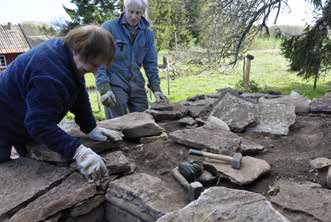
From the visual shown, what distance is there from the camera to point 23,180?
2074 mm

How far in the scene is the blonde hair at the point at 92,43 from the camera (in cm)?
179

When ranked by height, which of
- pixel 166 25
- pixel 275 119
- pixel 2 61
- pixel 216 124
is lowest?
pixel 2 61

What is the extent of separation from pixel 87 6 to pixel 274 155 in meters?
13.6

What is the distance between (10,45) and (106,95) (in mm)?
16152

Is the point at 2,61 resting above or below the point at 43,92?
below

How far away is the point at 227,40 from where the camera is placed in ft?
25.8

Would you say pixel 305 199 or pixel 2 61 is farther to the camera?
pixel 2 61

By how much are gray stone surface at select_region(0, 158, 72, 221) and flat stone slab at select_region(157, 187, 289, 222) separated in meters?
0.86

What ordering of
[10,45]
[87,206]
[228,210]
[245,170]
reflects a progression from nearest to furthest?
[228,210] → [87,206] → [245,170] → [10,45]

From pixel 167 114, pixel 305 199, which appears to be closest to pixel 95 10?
pixel 167 114

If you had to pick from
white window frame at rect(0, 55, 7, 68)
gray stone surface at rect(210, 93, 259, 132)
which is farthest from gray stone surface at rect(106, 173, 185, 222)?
white window frame at rect(0, 55, 7, 68)

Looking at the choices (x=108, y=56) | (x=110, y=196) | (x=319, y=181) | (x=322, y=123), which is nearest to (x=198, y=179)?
(x=110, y=196)

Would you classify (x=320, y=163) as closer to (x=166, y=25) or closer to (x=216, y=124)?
(x=216, y=124)

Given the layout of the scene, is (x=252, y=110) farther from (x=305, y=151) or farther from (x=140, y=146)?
(x=140, y=146)
